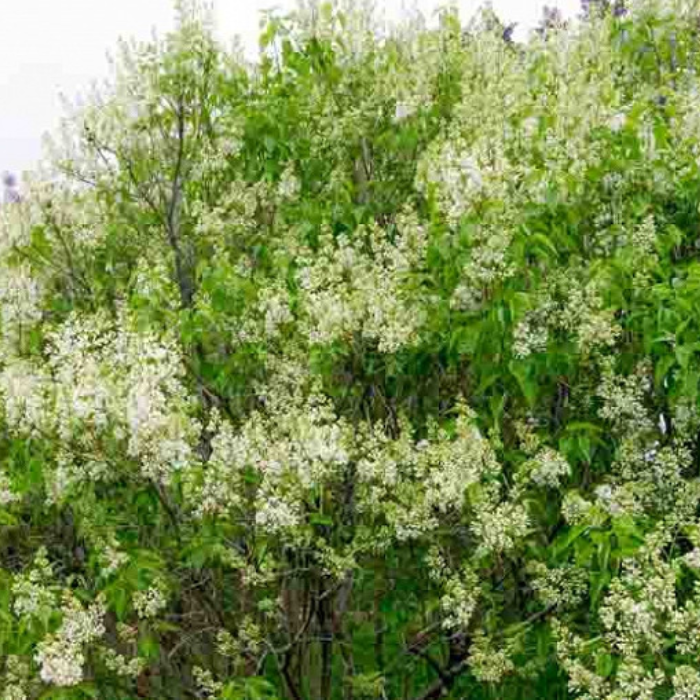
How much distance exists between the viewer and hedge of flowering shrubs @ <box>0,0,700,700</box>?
5457 millimetres

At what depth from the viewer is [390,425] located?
22.3ft

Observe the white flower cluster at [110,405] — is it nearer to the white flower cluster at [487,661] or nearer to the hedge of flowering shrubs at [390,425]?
the hedge of flowering shrubs at [390,425]

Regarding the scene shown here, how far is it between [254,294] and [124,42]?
85.2 inches

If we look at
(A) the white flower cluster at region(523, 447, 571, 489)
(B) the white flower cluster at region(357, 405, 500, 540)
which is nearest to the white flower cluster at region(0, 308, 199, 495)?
(B) the white flower cluster at region(357, 405, 500, 540)

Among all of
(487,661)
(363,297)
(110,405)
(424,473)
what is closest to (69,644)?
(110,405)

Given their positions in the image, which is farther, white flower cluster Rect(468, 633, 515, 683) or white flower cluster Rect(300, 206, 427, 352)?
white flower cluster Rect(300, 206, 427, 352)

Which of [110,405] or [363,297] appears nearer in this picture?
[110,405]

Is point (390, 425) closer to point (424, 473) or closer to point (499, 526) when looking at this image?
point (424, 473)

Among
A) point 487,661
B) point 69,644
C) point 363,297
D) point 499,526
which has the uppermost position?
point 363,297

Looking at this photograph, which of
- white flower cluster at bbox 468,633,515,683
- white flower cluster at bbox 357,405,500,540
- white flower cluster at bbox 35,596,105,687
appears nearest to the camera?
white flower cluster at bbox 35,596,105,687

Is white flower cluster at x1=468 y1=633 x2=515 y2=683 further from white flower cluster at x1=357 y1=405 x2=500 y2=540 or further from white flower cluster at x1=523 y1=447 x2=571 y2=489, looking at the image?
white flower cluster at x1=523 y1=447 x2=571 y2=489

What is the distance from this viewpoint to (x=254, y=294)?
6.64m

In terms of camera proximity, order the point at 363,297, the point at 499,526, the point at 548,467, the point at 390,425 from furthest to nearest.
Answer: the point at 390,425 < the point at 363,297 < the point at 548,467 < the point at 499,526

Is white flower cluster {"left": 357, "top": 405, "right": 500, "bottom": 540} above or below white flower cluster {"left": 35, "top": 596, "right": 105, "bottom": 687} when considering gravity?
above
